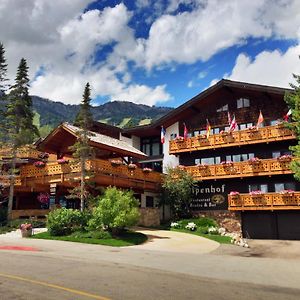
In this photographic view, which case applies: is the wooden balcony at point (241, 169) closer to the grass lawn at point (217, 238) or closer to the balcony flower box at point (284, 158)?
the balcony flower box at point (284, 158)

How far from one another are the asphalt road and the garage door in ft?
36.6

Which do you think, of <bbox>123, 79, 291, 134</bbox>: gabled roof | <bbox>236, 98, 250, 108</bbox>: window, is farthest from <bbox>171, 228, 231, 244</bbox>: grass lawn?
<bbox>236, 98, 250, 108</bbox>: window

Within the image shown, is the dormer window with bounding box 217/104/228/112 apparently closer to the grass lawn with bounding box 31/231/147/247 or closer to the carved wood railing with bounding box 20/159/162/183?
the carved wood railing with bounding box 20/159/162/183

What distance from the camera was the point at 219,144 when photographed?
36.3 metres

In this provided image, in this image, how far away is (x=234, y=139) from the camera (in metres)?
35.6

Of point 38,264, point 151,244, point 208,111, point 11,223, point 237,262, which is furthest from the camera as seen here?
point 208,111

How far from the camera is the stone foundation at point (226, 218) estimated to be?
33.5 metres

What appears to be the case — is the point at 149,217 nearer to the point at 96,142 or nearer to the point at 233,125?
the point at 96,142

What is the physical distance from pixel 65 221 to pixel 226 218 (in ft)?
49.7

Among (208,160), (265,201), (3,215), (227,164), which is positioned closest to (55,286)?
(3,215)

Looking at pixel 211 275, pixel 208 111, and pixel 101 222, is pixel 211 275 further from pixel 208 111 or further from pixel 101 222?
pixel 208 111

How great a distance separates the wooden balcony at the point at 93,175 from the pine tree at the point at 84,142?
0.55 meters

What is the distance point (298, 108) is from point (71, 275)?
59.7 ft

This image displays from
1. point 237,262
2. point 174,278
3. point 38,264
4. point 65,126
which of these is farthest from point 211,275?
point 65,126
